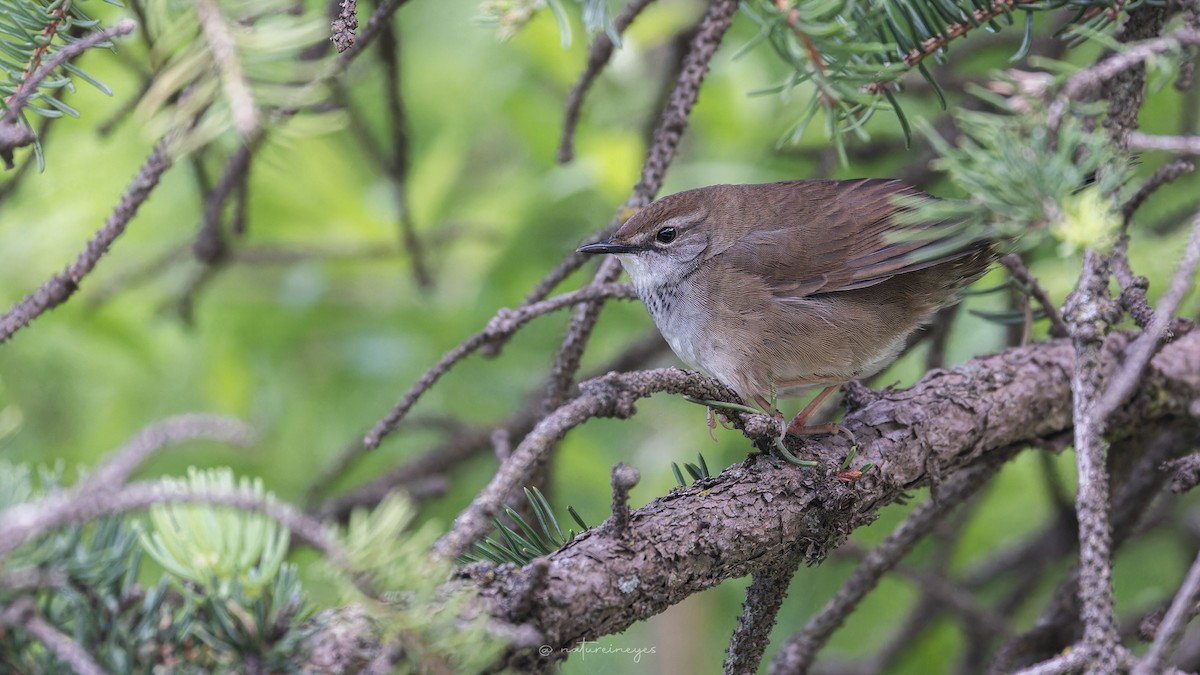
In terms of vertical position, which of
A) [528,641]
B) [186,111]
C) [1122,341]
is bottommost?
[1122,341]

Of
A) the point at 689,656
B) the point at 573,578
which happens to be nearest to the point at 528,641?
the point at 573,578

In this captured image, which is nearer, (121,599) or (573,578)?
(121,599)

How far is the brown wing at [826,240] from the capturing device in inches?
144

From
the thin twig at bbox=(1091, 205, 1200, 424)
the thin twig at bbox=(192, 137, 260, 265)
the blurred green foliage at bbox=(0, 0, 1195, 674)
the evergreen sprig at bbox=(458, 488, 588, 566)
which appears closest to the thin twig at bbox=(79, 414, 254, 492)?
the evergreen sprig at bbox=(458, 488, 588, 566)

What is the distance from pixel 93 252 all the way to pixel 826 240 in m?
2.52

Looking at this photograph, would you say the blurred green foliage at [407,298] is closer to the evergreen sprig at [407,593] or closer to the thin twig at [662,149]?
the thin twig at [662,149]

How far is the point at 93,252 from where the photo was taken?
7.98 ft

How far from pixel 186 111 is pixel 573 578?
47.6 inches

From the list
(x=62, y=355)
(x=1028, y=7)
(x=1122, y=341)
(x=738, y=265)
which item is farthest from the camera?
(x=62, y=355)

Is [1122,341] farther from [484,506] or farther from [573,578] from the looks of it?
[484,506]

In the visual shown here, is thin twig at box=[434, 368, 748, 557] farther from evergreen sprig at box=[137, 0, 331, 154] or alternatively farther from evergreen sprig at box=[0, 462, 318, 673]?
evergreen sprig at box=[137, 0, 331, 154]

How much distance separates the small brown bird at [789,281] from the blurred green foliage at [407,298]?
42cm

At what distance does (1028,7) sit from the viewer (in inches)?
105

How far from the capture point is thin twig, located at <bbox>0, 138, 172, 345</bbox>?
7.75 ft
